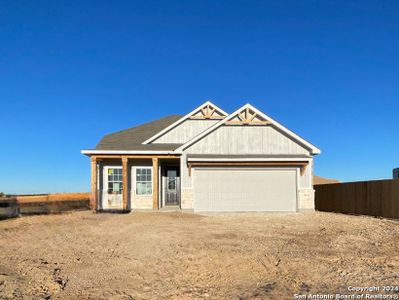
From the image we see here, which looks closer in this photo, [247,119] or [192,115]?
[247,119]

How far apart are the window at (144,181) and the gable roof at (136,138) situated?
1.34m

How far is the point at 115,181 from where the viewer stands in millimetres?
19922

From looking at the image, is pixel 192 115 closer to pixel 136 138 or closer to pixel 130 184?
pixel 136 138

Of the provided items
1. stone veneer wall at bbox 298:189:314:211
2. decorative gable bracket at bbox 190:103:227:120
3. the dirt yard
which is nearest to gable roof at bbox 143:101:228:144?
decorative gable bracket at bbox 190:103:227:120

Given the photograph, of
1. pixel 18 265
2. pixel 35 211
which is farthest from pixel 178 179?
pixel 18 265

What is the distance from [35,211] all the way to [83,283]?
14244mm

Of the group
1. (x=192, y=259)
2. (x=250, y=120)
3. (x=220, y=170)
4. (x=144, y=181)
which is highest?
(x=250, y=120)

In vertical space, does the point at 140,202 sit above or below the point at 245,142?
below

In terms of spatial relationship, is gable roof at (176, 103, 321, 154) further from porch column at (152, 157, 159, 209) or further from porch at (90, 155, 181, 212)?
porch at (90, 155, 181, 212)

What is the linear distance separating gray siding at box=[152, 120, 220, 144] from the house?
0.92 meters

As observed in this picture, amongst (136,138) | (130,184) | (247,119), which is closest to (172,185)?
(130,184)

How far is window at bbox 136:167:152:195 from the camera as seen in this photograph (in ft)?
64.9

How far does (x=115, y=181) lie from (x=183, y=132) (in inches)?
189

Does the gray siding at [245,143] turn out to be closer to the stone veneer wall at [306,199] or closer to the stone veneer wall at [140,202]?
the stone veneer wall at [306,199]
